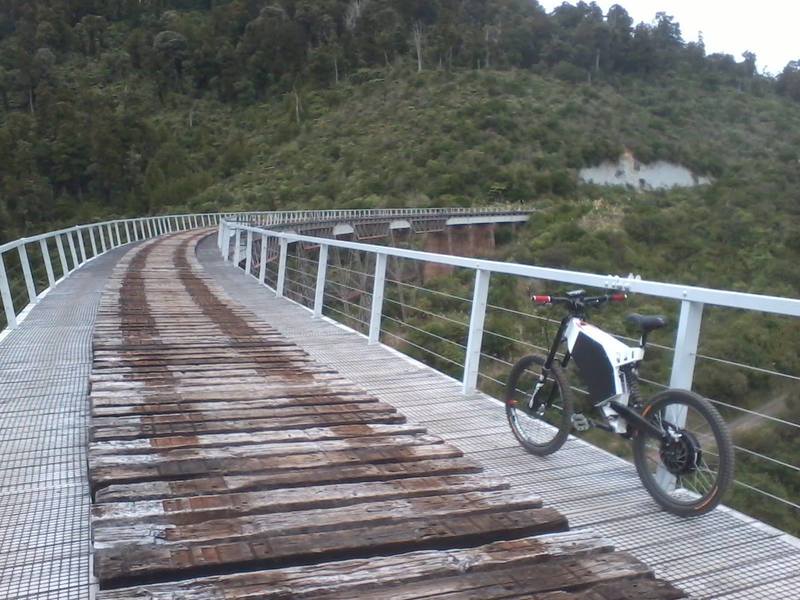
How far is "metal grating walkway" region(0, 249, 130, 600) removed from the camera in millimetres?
2729

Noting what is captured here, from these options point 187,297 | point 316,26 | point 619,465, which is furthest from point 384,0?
point 619,465

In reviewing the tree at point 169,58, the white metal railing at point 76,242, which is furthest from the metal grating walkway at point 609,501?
the tree at point 169,58

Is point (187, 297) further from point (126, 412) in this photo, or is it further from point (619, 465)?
point (619, 465)

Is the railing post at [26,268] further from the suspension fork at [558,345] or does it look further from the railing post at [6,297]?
the suspension fork at [558,345]

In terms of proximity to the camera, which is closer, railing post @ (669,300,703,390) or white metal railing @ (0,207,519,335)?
railing post @ (669,300,703,390)

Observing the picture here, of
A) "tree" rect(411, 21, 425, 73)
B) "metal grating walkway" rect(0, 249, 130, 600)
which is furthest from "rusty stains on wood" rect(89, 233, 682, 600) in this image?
"tree" rect(411, 21, 425, 73)

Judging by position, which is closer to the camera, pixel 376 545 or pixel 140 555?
pixel 140 555

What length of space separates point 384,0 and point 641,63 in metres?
34.5

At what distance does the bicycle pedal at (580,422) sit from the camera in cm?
385

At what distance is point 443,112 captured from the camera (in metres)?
71.3

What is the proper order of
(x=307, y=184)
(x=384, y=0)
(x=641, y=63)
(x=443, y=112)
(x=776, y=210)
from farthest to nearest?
(x=384, y=0), (x=641, y=63), (x=443, y=112), (x=307, y=184), (x=776, y=210)

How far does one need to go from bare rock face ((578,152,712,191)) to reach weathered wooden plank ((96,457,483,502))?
212 feet

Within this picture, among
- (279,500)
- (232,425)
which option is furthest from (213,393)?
(279,500)

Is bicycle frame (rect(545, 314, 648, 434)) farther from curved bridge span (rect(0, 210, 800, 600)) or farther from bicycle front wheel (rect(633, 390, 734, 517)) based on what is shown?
curved bridge span (rect(0, 210, 800, 600))
